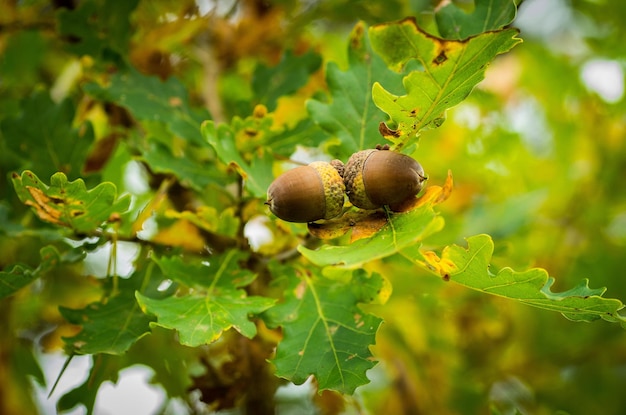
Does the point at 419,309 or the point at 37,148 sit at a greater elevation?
the point at 37,148

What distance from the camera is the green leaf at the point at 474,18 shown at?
0.84 metres

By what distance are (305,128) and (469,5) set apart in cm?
79

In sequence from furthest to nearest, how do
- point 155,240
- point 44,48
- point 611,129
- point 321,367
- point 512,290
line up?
point 611,129, point 44,48, point 155,240, point 321,367, point 512,290

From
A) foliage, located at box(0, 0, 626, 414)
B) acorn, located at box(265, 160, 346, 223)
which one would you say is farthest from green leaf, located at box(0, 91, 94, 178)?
acorn, located at box(265, 160, 346, 223)

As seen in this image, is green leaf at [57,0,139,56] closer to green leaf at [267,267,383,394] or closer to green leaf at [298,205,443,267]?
green leaf at [267,267,383,394]

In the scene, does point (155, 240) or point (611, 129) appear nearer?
point (155, 240)

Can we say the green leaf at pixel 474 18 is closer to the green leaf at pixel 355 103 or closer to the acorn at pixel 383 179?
the green leaf at pixel 355 103

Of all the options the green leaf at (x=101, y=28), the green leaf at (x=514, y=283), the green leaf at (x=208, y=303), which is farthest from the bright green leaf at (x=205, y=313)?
the green leaf at (x=101, y=28)

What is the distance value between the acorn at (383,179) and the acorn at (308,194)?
2 centimetres

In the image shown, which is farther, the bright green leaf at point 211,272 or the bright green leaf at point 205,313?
the bright green leaf at point 211,272

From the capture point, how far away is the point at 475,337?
64.4 inches

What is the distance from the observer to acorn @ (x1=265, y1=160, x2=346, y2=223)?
0.74 metres

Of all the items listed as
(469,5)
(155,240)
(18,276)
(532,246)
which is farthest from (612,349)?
(18,276)

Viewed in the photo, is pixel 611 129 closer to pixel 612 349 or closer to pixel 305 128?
pixel 612 349
